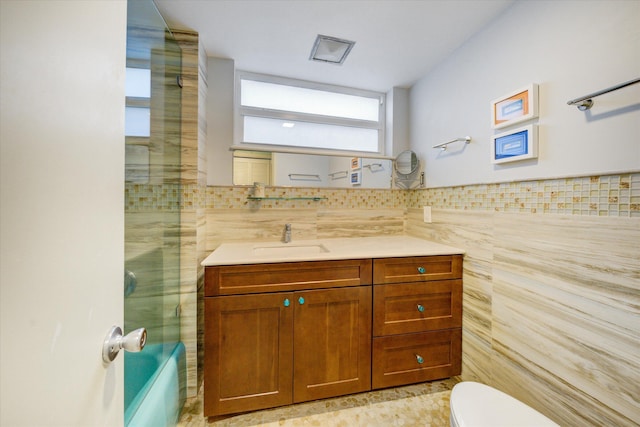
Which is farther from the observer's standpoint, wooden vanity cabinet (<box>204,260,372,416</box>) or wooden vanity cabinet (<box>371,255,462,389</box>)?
wooden vanity cabinet (<box>371,255,462,389</box>)

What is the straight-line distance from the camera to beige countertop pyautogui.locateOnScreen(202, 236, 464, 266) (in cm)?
139

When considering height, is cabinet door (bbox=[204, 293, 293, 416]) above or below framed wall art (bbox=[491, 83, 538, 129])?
below

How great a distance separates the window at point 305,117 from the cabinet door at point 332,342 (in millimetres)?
1190

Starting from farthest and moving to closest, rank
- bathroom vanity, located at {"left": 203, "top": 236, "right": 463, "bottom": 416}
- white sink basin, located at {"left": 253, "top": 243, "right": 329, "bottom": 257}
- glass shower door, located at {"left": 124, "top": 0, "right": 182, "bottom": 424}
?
white sink basin, located at {"left": 253, "top": 243, "right": 329, "bottom": 257} → bathroom vanity, located at {"left": 203, "top": 236, "right": 463, "bottom": 416} → glass shower door, located at {"left": 124, "top": 0, "right": 182, "bottom": 424}

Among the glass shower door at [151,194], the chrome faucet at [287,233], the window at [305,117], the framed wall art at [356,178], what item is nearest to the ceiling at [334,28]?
the window at [305,117]

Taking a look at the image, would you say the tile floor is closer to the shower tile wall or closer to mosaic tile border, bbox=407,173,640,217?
the shower tile wall

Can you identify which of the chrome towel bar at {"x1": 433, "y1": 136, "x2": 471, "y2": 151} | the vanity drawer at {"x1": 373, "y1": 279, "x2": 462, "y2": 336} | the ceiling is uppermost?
the ceiling

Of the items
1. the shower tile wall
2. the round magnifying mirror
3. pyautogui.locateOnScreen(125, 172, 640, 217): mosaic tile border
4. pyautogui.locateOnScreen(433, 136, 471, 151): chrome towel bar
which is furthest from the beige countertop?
pyautogui.locateOnScreen(433, 136, 471, 151): chrome towel bar

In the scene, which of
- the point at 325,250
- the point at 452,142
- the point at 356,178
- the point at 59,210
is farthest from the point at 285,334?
the point at 452,142

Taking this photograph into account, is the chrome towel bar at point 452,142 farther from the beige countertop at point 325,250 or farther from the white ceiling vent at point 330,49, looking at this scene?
the white ceiling vent at point 330,49

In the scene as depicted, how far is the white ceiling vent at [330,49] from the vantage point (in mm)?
1619

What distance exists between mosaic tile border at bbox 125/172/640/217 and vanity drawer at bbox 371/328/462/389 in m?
0.87

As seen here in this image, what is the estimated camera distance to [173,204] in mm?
1502

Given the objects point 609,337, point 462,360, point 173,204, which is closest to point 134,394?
point 173,204
